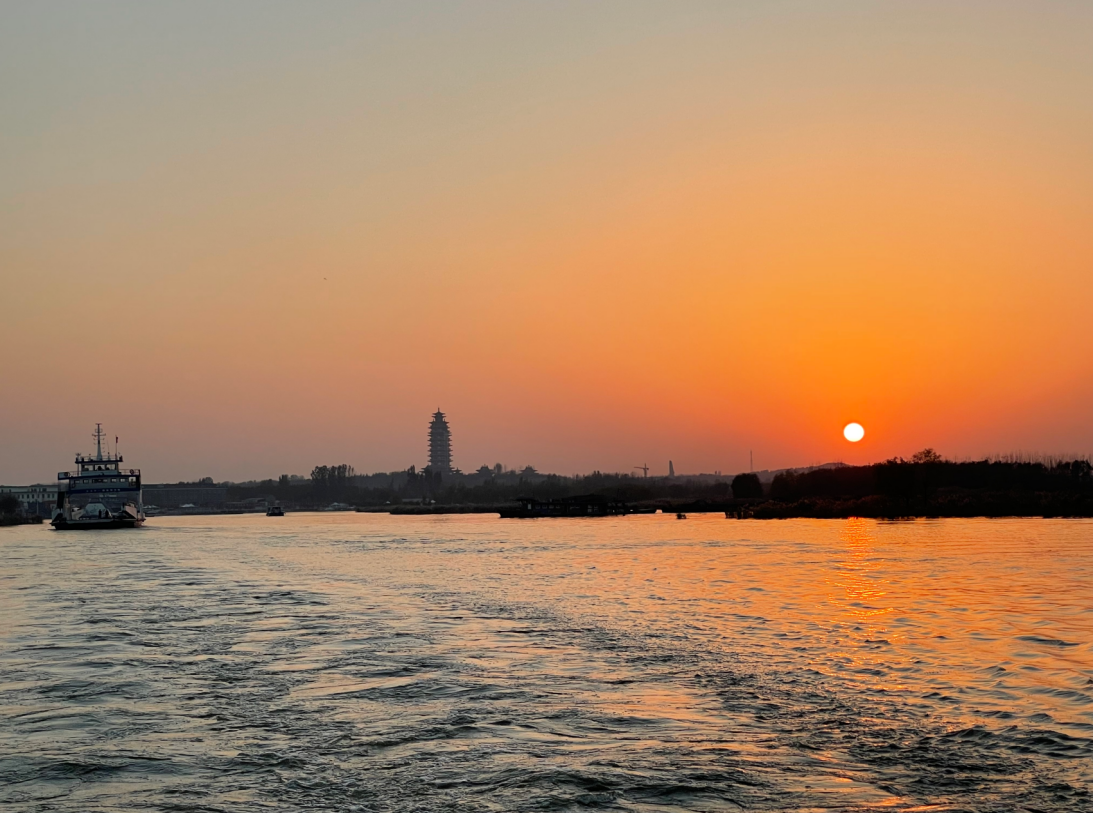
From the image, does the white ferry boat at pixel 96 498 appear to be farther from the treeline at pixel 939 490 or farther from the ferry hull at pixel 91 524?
the treeline at pixel 939 490

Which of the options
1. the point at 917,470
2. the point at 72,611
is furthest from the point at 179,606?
the point at 917,470

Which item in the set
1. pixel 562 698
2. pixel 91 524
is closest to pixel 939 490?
pixel 91 524

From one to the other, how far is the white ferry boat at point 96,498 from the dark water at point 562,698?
312ft

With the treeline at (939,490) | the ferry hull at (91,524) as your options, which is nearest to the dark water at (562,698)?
the treeline at (939,490)

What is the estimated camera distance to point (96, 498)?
4921 inches

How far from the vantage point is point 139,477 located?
12975 centimetres

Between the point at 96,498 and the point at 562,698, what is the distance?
407 feet

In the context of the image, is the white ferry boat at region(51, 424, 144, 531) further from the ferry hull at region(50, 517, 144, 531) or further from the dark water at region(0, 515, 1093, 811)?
the dark water at region(0, 515, 1093, 811)

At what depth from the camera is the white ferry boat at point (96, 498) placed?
401ft

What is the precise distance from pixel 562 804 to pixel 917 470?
474 ft

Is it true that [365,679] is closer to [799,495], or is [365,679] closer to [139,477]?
[139,477]

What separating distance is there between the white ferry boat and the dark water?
312 ft

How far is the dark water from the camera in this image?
10125 mm

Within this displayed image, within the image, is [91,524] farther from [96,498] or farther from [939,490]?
[939,490]
